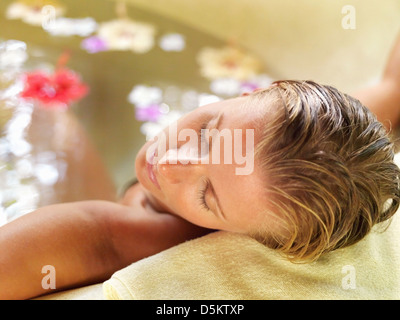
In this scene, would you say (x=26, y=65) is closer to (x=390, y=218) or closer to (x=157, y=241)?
(x=157, y=241)

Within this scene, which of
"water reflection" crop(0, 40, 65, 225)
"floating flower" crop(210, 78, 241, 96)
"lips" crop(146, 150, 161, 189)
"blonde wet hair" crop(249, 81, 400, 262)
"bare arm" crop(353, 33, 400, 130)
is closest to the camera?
"blonde wet hair" crop(249, 81, 400, 262)

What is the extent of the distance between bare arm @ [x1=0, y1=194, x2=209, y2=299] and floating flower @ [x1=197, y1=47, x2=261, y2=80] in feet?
2.22

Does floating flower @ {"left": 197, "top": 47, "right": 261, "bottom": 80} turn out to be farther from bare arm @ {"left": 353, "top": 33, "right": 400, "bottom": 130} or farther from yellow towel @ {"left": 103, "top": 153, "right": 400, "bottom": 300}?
yellow towel @ {"left": 103, "top": 153, "right": 400, "bottom": 300}

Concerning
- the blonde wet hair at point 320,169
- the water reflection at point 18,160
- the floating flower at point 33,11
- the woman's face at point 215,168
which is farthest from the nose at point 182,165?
the floating flower at point 33,11

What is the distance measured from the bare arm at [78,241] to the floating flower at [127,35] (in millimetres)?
716

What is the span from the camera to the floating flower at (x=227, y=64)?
1.66 m

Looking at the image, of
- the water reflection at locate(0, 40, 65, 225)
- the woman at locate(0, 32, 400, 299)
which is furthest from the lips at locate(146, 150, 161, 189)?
the water reflection at locate(0, 40, 65, 225)

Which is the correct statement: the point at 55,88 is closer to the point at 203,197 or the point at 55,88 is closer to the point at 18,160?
the point at 18,160

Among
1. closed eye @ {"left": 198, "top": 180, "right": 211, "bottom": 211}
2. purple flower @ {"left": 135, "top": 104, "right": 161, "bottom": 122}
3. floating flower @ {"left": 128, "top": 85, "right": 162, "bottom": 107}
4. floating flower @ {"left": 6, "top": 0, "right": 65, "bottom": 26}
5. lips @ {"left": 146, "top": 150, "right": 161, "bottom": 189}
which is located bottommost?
closed eye @ {"left": 198, "top": 180, "right": 211, "bottom": 211}

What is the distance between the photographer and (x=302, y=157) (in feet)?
2.73

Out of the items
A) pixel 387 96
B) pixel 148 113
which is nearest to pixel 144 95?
pixel 148 113

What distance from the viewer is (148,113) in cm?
154

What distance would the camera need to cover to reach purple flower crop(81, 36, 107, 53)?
1.63 m

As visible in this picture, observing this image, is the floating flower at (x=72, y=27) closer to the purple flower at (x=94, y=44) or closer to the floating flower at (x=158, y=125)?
the purple flower at (x=94, y=44)
